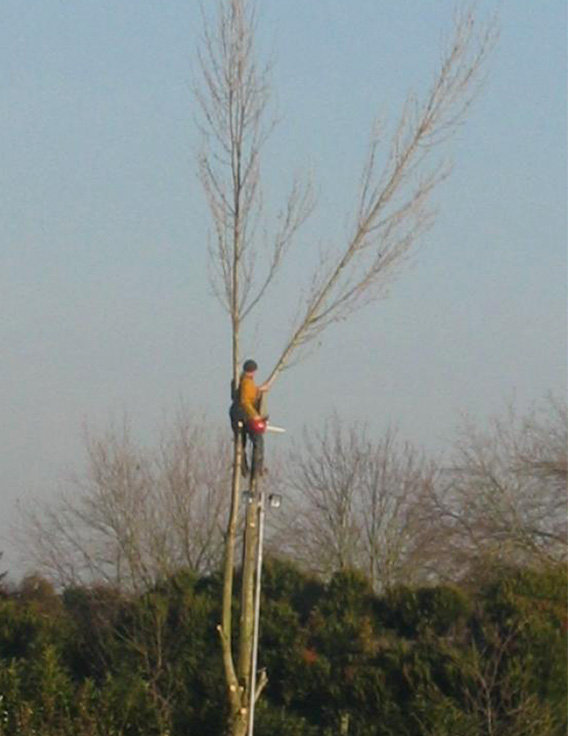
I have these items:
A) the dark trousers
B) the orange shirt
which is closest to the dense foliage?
the dark trousers

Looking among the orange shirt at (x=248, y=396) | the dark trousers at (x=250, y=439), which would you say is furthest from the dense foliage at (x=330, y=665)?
the orange shirt at (x=248, y=396)

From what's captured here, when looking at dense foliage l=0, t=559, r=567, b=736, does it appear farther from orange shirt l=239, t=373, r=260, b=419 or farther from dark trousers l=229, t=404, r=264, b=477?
orange shirt l=239, t=373, r=260, b=419

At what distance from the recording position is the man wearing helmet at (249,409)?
1272 centimetres

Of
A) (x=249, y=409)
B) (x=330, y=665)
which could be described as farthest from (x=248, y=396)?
(x=330, y=665)

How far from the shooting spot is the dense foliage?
47.4 feet

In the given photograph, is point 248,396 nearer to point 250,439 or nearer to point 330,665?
point 250,439

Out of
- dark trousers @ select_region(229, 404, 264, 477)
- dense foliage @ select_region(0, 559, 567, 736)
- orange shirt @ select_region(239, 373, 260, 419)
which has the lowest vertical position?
dense foliage @ select_region(0, 559, 567, 736)

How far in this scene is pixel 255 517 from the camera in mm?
13062

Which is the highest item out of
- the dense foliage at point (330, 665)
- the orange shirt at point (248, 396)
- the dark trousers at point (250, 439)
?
the orange shirt at point (248, 396)

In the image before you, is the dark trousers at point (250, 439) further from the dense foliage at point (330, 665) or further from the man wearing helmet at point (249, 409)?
the dense foliage at point (330, 665)

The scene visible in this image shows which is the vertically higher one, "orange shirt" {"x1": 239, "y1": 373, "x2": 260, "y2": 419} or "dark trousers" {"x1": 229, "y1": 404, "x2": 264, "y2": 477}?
"orange shirt" {"x1": 239, "y1": 373, "x2": 260, "y2": 419}

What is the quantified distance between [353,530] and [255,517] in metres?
20.7

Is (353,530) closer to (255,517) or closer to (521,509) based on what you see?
(521,509)

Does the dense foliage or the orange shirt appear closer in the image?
the orange shirt
